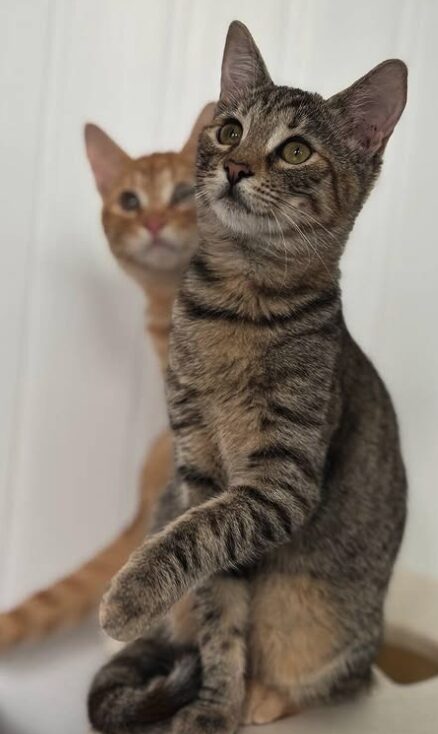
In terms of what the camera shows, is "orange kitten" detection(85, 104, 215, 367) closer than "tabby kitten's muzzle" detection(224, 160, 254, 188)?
→ No

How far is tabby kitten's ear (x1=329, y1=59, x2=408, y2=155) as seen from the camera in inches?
38.8

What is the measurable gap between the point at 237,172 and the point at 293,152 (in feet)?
0.31

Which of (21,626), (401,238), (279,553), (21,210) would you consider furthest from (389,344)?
(21,626)

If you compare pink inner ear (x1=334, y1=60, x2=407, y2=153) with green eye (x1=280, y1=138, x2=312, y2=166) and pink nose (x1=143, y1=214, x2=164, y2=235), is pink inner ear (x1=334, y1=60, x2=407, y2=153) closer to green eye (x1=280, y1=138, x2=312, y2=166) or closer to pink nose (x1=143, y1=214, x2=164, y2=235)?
green eye (x1=280, y1=138, x2=312, y2=166)

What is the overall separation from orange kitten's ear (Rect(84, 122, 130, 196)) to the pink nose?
0.38 ft

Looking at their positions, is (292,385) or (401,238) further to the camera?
(401,238)

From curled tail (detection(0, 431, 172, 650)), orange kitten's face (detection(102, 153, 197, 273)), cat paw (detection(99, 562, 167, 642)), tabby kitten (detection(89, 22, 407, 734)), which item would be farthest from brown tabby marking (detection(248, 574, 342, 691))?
orange kitten's face (detection(102, 153, 197, 273))

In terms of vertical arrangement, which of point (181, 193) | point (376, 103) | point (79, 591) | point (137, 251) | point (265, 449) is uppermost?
point (376, 103)

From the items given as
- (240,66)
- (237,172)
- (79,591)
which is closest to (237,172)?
(237,172)

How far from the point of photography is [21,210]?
1.39m

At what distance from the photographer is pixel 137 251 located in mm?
1403

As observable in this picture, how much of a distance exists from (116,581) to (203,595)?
205 mm

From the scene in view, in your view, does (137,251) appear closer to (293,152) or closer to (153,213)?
(153,213)

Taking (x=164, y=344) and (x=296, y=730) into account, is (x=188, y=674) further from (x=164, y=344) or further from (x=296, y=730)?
(x=164, y=344)
